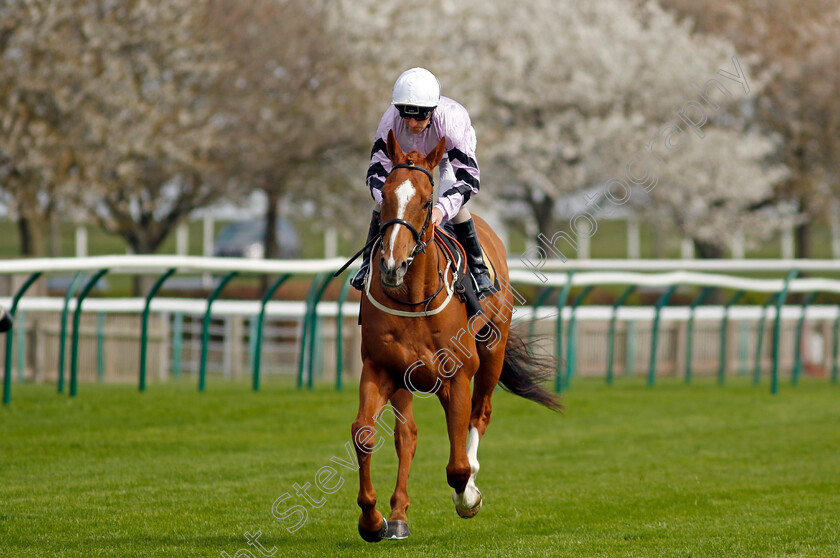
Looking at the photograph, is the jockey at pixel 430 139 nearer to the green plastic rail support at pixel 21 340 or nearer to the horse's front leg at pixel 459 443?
the horse's front leg at pixel 459 443

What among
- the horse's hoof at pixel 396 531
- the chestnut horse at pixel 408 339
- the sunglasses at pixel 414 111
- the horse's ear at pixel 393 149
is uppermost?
the sunglasses at pixel 414 111

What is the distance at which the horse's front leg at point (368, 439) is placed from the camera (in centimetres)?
499

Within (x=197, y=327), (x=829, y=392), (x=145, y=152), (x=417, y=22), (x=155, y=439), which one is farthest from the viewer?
(x=417, y=22)

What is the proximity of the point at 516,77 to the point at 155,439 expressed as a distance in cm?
2029

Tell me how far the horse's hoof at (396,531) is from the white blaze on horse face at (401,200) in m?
1.28

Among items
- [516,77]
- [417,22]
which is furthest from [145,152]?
[516,77]

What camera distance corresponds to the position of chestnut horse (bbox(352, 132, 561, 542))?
483 cm

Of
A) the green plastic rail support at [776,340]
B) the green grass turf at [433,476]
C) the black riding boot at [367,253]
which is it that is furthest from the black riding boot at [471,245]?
the green plastic rail support at [776,340]

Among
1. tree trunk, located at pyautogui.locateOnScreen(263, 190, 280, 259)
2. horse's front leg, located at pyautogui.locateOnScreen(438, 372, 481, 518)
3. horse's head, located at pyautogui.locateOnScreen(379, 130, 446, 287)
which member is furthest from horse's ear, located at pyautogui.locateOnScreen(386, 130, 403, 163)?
tree trunk, located at pyautogui.locateOnScreen(263, 190, 280, 259)

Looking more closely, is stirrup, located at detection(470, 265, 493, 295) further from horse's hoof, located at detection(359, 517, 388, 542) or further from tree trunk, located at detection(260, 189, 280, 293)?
tree trunk, located at detection(260, 189, 280, 293)

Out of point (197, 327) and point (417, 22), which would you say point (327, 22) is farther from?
point (197, 327)

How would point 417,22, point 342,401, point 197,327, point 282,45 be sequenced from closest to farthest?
point 342,401 < point 197,327 < point 282,45 < point 417,22

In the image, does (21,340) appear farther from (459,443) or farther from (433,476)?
(459,443)

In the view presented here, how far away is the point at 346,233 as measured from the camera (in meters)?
26.4
